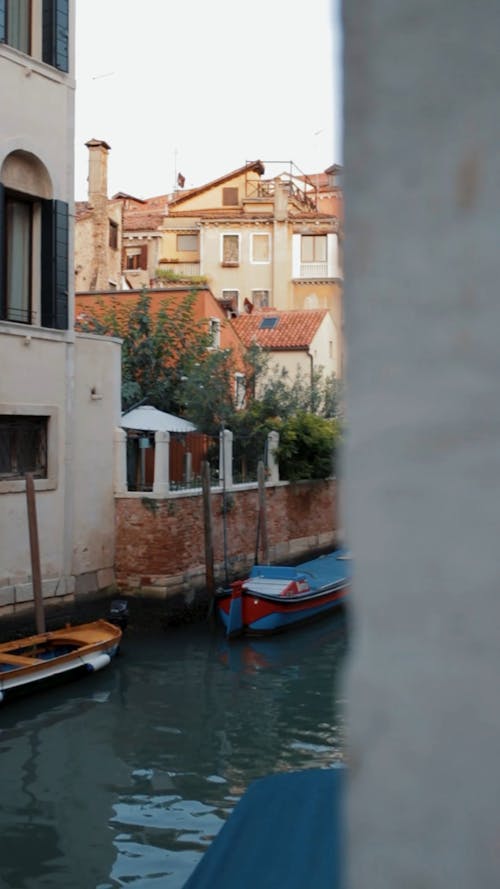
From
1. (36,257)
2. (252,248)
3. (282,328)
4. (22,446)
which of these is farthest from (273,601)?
(252,248)

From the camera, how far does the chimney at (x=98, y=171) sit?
73.6 feet

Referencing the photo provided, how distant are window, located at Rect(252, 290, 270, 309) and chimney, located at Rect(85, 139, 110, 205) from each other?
7771 mm

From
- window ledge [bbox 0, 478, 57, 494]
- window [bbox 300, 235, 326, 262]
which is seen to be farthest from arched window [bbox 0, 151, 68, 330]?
window [bbox 300, 235, 326, 262]

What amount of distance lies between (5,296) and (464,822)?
9366 millimetres

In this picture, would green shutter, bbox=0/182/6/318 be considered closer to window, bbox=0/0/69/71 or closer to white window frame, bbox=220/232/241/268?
window, bbox=0/0/69/71

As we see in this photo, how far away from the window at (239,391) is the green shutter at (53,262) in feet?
19.0

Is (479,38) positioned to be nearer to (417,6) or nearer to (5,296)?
(417,6)

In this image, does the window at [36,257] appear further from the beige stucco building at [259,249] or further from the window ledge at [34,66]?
the beige stucco building at [259,249]

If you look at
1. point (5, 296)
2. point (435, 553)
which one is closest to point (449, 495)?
point (435, 553)

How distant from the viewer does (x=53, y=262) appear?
9.86 metres

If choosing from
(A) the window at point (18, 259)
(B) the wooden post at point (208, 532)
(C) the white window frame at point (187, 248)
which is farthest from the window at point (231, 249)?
(A) the window at point (18, 259)

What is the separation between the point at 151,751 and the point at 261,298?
23615mm

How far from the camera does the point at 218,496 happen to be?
498 inches

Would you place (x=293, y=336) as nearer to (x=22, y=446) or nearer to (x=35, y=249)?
(x=35, y=249)
